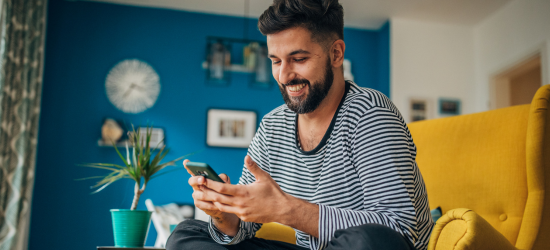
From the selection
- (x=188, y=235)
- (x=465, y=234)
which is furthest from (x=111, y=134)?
(x=465, y=234)

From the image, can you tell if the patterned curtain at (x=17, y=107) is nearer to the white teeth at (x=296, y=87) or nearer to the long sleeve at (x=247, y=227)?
the long sleeve at (x=247, y=227)

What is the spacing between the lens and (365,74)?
15.3ft

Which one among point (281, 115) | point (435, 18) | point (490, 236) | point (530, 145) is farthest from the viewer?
point (435, 18)

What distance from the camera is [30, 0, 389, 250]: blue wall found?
3.95m

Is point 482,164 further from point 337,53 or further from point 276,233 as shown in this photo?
point 276,233

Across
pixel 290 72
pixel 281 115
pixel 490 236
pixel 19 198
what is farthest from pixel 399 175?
pixel 19 198

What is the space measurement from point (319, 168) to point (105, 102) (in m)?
3.41

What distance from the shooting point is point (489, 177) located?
1.47 metres

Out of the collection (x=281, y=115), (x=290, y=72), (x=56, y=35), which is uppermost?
(x=56, y=35)

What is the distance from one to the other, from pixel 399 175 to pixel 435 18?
3.95m

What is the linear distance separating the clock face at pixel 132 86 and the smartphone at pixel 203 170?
130 inches

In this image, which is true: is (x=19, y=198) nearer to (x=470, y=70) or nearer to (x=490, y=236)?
(x=490, y=236)

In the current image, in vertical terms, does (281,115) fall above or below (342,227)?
above

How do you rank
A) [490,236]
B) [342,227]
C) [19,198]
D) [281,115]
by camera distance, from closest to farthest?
[490,236] < [342,227] < [281,115] < [19,198]
